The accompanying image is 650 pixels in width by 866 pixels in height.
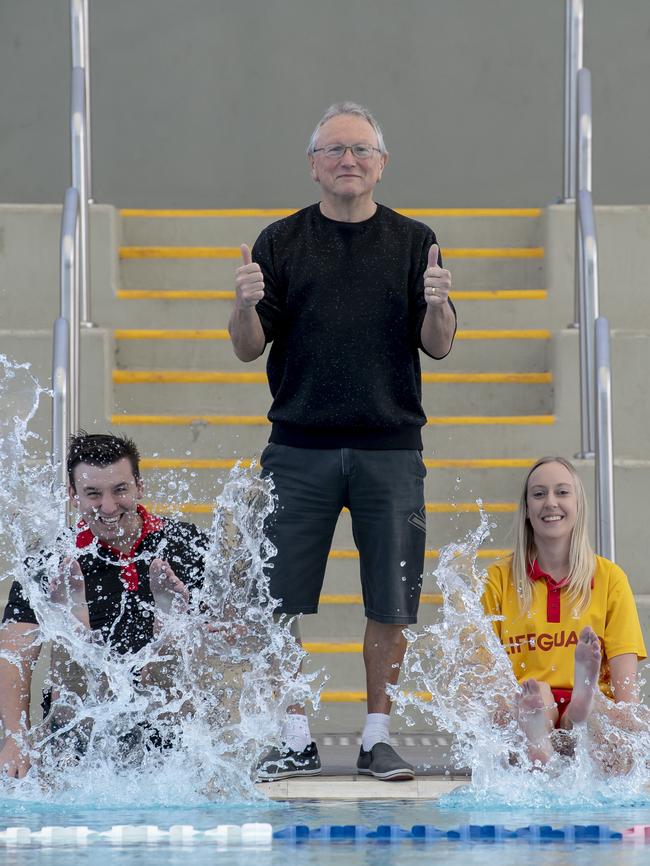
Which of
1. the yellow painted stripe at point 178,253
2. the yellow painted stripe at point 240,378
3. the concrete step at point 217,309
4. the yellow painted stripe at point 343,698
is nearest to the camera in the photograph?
the yellow painted stripe at point 343,698

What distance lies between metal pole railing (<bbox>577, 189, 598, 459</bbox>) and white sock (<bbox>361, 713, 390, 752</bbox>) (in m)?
1.41

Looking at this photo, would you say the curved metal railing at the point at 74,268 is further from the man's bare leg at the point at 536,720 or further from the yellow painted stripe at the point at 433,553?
the man's bare leg at the point at 536,720

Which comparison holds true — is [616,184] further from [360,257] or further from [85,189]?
[360,257]

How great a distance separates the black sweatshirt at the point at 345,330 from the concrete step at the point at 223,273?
6.48 ft

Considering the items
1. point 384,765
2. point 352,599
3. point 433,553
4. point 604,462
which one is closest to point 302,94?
point 433,553

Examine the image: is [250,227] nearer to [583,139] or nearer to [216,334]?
[216,334]

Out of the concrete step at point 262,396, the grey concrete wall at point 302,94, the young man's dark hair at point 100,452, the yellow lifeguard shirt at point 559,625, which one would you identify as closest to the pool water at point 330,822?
the yellow lifeguard shirt at point 559,625

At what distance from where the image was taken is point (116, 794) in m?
3.23

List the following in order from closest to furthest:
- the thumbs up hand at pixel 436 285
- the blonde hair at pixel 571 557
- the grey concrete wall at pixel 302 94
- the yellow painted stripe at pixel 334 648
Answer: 1. the thumbs up hand at pixel 436 285
2. the blonde hair at pixel 571 557
3. the yellow painted stripe at pixel 334 648
4. the grey concrete wall at pixel 302 94

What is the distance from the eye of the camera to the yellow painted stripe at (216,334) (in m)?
5.28

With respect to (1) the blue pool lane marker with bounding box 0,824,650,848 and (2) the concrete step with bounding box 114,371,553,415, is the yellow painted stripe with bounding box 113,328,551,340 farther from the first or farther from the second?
(1) the blue pool lane marker with bounding box 0,824,650,848

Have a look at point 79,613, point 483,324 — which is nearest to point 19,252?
point 483,324

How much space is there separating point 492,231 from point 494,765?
2.98 meters

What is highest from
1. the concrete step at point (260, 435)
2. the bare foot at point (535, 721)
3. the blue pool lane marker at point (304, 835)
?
the concrete step at point (260, 435)
